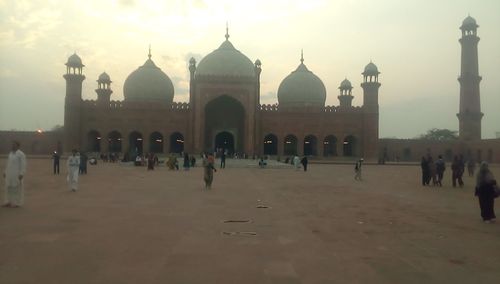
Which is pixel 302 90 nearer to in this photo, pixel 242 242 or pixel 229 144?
pixel 229 144

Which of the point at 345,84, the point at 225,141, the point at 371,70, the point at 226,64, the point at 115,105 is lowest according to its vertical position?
the point at 225,141

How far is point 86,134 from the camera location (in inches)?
1308

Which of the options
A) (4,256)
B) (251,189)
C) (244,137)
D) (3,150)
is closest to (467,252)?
(4,256)

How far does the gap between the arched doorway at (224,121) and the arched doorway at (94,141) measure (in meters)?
7.90

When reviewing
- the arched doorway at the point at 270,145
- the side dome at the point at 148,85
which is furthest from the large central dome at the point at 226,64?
the arched doorway at the point at 270,145

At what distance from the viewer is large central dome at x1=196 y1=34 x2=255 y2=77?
35.3 m

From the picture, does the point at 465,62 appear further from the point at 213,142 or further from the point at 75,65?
the point at 75,65

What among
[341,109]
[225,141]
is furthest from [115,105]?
[341,109]

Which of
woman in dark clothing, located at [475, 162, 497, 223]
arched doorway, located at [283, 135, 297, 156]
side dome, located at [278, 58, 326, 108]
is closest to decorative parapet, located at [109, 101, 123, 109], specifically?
arched doorway, located at [283, 135, 297, 156]

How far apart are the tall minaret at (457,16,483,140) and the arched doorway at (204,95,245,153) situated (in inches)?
669

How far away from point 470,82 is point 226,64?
1834cm

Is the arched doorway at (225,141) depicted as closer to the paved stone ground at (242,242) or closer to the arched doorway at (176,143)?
the arched doorway at (176,143)

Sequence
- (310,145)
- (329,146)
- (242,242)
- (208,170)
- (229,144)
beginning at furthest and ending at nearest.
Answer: (329,146), (310,145), (229,144), (208,170), (242,242)

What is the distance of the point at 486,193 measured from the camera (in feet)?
21.2
